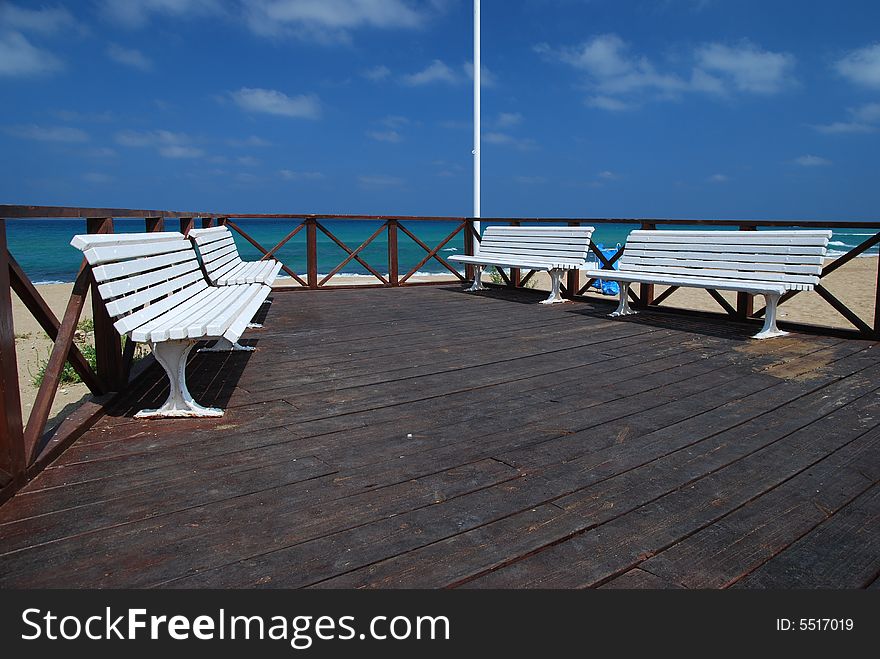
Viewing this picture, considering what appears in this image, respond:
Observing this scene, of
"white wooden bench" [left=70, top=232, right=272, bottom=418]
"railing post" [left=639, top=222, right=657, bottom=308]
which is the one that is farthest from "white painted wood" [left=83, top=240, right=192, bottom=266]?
"railing post" [left=639, top=222, right=657, bottom=308]

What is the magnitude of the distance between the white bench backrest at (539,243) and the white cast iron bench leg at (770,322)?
77.1 inches

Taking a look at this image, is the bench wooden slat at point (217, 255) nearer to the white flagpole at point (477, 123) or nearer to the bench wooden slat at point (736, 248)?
the bench wooden slat at point (736, 248)

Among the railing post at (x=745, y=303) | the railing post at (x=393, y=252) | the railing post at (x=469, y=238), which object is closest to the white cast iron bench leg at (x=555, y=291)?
the railing post at (x=745, y=303)

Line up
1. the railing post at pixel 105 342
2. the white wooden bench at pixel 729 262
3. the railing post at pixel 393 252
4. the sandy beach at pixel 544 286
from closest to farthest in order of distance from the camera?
the railing post at pixel 105 342
the white wooden bench at pixel 729 262
the sandy beach at pixel 544 286
the railing post at pixel 393 252

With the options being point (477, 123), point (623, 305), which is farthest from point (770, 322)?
point (477, 123)

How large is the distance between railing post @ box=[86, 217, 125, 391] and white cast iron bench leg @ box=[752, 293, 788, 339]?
153 inches

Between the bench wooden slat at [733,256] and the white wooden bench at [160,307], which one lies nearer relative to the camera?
the white wooden bench at [160,307]

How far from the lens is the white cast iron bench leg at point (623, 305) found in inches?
213

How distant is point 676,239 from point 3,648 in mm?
5094

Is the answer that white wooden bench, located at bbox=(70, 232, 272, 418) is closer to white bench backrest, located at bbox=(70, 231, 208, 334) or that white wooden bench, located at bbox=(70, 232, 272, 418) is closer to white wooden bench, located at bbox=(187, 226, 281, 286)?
white bench backrest, located at bbox=(70, 231, 208, 334)

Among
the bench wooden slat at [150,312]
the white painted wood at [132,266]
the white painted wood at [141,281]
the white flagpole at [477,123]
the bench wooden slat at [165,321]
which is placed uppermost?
the white flagpole at [477,123]

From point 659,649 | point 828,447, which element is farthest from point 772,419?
point 659,649

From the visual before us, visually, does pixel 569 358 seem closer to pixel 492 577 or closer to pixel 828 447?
pixel 828 447

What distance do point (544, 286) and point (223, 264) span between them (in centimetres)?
1045
